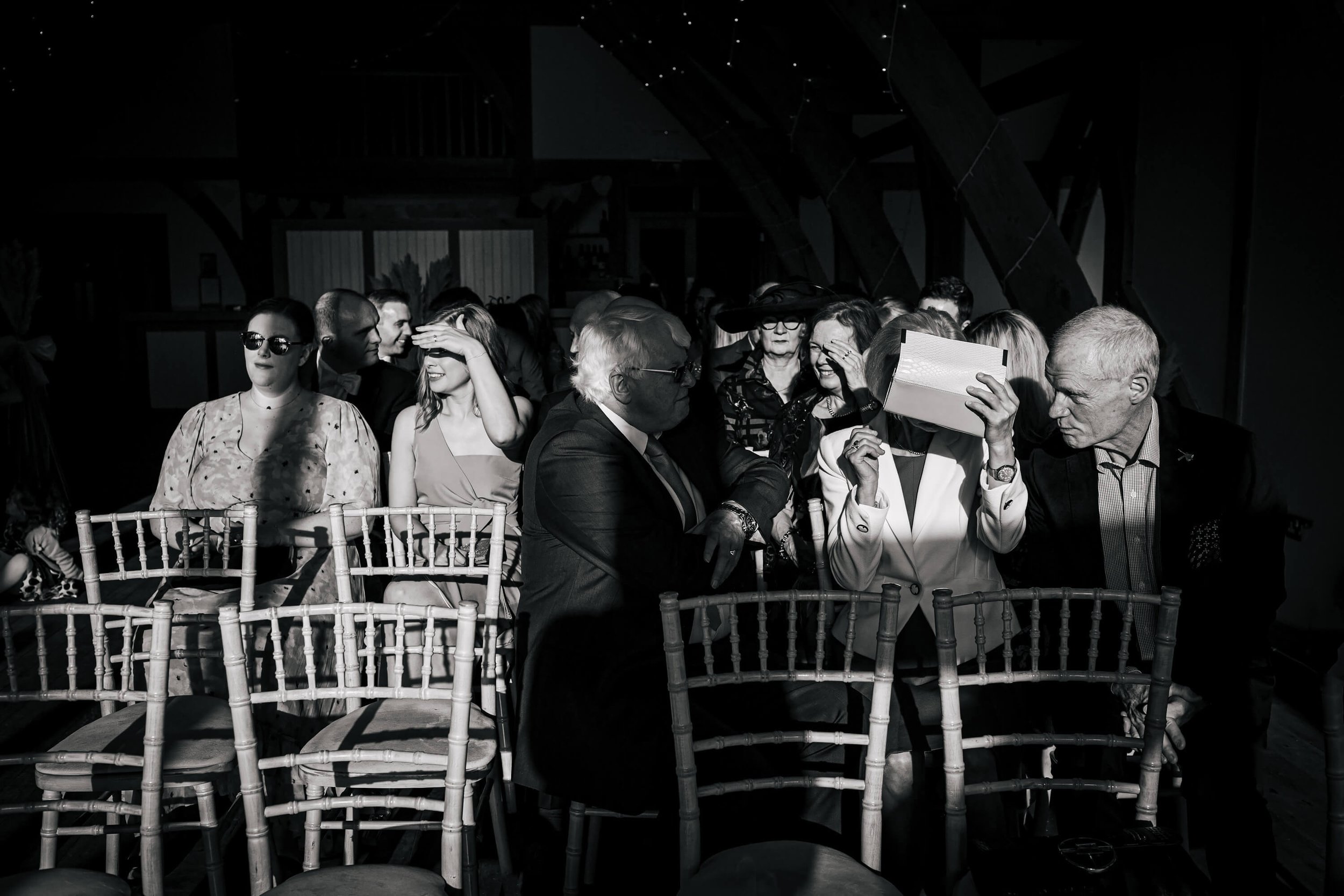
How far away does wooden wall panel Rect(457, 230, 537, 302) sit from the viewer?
10.4 m

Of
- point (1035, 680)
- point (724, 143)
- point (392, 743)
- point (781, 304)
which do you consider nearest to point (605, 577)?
point (392, 743)

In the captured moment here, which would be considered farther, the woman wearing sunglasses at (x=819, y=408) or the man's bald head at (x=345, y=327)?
the man's bald head at (x=345, y=327)

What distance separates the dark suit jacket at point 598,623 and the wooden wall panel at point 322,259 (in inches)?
355

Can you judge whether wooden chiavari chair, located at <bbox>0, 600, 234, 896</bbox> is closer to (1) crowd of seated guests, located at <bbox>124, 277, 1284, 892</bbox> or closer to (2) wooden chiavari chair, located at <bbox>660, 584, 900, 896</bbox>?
(1) crowd of seated guests, located at <bbox>124, 277, 1284, 892</bbox>

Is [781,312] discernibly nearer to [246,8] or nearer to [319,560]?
[319,560]

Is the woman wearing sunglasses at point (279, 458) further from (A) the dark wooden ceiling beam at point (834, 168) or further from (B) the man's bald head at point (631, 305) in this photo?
(A) the dark wooden ceiling beam at point (834, 168)

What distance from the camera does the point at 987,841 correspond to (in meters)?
1.91

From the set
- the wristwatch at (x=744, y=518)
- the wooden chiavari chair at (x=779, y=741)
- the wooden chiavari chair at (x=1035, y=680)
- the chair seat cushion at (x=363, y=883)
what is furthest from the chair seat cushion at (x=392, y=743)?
the wooden chiavari chair at (x=1035, y=680)

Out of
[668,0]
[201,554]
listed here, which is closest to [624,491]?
[201,554]

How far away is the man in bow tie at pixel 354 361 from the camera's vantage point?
150 inches

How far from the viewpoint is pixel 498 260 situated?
10.4 m

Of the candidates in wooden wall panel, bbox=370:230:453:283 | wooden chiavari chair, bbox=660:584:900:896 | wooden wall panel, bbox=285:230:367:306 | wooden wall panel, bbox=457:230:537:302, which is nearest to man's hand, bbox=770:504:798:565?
wooden chiavari chair, bbox=660:584:900:896

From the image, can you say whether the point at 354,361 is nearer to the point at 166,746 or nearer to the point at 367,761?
the point at 166,746

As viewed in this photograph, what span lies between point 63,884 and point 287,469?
143 cm
